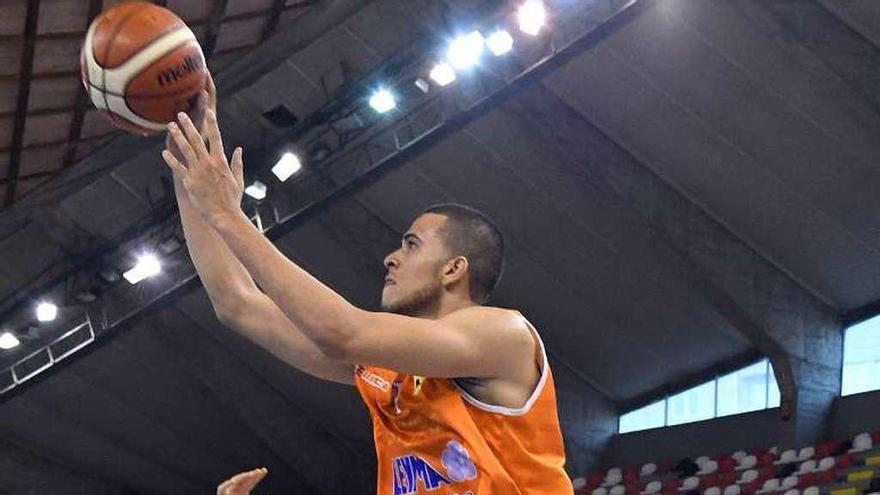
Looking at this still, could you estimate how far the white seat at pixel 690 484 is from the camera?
61.0 feet

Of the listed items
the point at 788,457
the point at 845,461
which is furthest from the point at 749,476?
the point at 845,461

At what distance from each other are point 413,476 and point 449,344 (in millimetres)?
437

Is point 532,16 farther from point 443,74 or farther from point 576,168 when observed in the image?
point 576,168

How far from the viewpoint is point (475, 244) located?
360cm

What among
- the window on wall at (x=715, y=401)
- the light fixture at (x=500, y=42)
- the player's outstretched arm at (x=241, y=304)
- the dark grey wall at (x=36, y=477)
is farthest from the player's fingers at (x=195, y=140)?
the dark grey wall at (x=36, y=477)

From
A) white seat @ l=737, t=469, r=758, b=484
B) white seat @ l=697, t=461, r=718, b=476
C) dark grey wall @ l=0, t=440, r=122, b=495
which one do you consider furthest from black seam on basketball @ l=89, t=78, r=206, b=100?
dark grey wall @ l=0, t=440, r=122, b=495

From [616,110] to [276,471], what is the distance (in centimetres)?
1274

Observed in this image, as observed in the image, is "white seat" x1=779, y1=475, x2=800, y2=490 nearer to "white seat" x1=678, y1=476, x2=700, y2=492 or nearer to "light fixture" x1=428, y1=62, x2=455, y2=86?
"white seat" x1=678, y1=476, x2=700, y2=492

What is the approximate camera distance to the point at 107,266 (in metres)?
18.0

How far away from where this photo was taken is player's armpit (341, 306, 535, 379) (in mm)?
3207

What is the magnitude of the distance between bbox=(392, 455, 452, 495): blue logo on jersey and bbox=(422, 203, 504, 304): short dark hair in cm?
45

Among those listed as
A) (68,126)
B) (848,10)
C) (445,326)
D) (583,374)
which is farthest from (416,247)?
(583,374)

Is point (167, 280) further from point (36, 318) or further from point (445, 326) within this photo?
point (445, 326)

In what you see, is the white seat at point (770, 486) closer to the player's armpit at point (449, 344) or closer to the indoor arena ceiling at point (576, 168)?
the indoor arena ceiling at point (576, 168)
